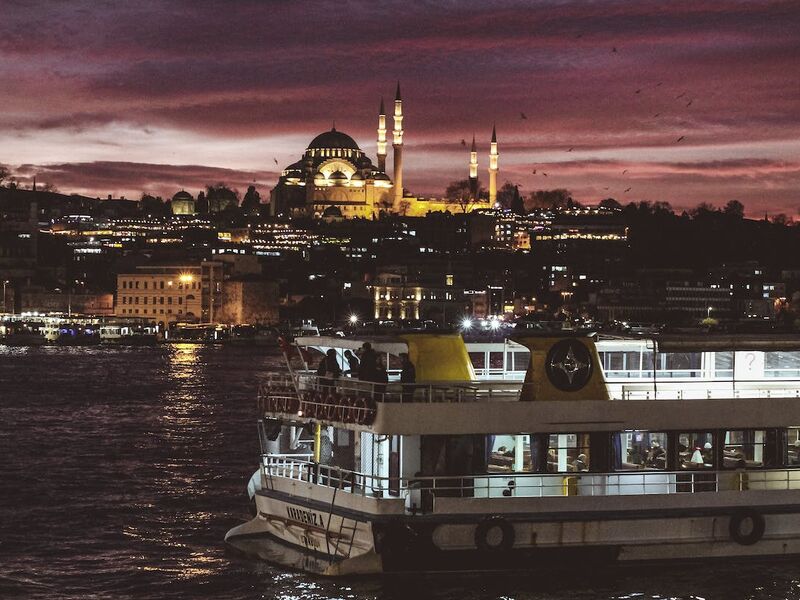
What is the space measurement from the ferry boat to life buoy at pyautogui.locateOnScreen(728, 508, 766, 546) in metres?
0.02

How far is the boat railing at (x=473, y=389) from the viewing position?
14568mm

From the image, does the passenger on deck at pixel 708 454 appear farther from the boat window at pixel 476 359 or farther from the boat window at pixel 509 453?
the boat window at pixel 476 359

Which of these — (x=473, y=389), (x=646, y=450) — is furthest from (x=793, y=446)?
(x=473, y=389)

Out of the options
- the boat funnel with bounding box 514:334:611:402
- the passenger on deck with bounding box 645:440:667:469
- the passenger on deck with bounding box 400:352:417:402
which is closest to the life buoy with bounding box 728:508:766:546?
the passenger on deck with bounding box 645:440:667:469

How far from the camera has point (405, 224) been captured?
16712 cm

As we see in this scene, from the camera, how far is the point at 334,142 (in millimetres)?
182000

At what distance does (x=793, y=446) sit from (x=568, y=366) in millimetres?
2846

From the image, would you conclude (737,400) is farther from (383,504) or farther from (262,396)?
(262,396)

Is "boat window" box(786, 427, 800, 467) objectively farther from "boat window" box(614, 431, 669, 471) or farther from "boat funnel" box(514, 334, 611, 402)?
"boat funnel" box(514, 334, 611, 402)

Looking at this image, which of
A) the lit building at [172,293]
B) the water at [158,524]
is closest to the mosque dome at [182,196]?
the lit building at [172,293]

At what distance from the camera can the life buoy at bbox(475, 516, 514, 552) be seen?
14117mm

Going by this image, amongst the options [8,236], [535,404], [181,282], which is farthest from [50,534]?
[8,236]

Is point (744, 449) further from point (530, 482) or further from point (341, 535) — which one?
point (341, 535)

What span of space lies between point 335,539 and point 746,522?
415cm
